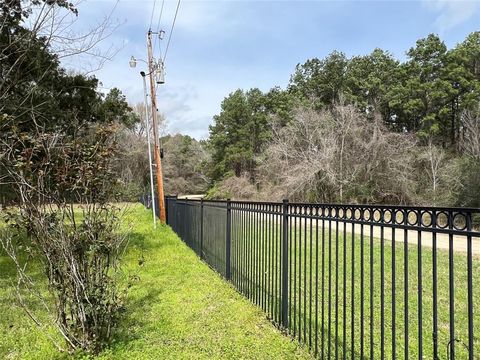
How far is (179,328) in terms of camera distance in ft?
13.8

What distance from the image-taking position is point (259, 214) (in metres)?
4.64

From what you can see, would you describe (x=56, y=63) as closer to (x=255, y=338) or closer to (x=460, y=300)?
(x=255, y=338)

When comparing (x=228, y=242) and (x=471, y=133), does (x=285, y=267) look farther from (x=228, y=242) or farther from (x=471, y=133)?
(x=471, y=133)

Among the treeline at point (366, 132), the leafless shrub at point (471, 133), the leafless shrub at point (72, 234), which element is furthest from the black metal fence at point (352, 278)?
the leafless shrub at point (471, 133)

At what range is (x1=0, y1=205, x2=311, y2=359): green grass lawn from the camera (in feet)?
11.8

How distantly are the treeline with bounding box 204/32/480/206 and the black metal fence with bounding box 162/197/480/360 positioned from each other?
13.5 m

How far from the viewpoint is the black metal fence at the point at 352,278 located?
7.23 feet

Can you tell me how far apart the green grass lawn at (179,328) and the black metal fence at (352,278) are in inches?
9.7

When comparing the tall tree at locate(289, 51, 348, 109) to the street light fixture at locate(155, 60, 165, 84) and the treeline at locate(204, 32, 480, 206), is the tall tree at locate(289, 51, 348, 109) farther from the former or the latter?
the street light fixture at locate(155, 60, 165, 84)

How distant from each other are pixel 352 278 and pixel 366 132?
82.8ft

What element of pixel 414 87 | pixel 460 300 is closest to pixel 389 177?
pixel 414 87

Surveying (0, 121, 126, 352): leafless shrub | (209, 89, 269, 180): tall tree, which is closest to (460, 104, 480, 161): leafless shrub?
(209, 89, 269, 180): tall tree

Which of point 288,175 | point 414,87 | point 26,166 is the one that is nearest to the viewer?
point 26,166

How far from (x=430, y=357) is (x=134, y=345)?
8.97ft
